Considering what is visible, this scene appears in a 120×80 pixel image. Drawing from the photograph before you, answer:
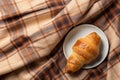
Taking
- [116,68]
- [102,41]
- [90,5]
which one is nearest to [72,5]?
[90,5]

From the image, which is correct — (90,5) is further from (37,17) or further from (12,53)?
(12,53)
